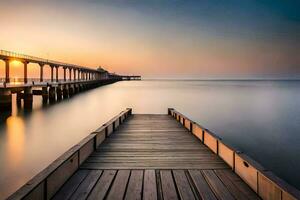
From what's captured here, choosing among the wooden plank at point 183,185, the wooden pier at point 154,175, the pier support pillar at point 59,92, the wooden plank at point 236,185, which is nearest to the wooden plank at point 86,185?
the wooden pier at point 154,175

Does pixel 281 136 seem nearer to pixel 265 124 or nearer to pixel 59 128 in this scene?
pixel 265 124

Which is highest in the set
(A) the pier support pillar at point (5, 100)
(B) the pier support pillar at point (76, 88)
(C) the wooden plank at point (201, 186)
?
(B) the pier support pillar at point (76, 88)

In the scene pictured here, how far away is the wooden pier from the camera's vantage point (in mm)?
3670

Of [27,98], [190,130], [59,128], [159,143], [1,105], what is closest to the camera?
[159,143]

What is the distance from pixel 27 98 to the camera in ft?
96.7

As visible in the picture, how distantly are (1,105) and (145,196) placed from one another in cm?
2505

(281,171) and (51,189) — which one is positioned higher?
(51,189)

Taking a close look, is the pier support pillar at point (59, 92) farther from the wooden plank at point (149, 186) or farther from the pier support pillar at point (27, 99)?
the wooden plank at point (149, 186)

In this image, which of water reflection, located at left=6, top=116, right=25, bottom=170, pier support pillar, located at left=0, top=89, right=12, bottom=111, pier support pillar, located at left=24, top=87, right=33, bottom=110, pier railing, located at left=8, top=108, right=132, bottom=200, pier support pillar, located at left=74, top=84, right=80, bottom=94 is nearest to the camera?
pier railing, located at left=8, top=108, right=132, bottom=200

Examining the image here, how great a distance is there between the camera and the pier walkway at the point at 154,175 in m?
3.90

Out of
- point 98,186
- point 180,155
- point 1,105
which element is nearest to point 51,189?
point 98,186

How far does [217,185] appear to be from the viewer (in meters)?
4.26

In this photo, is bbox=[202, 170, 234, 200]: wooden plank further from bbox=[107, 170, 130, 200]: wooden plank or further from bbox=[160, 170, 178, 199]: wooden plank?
bbox=[107, 170, 130, 200]: wooden plank

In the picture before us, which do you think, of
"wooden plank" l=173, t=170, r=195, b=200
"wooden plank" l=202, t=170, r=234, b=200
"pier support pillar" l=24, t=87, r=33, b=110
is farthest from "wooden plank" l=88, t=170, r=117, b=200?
"pier support pillar" l=24, t=87, r=33, b=110
